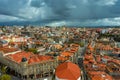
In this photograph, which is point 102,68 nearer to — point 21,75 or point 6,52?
point 21,75

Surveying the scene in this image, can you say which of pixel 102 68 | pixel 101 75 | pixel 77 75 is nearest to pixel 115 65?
pixel 102 68

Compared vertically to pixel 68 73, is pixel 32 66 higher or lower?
lower

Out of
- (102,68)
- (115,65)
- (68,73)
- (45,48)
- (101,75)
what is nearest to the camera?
(68,73)

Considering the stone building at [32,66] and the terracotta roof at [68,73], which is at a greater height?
the terracotta roof at [68,73]

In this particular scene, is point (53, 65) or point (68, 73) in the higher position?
point (68, 73)

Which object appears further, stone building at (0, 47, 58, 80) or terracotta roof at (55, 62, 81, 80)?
stone building at (0, 47, 58, 80)

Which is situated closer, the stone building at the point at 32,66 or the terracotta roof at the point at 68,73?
the terracotta roof at the point at 68,73

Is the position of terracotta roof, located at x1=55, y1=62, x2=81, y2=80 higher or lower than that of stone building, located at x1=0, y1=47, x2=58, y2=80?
higher

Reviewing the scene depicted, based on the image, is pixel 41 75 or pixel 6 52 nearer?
pixel 41 75

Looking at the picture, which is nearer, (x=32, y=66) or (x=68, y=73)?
(x=68, y=73)

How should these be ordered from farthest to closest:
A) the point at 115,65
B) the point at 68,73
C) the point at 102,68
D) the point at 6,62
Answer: the point at 6,62
the point at 115,65
the point at 102,68
the point at 68,73
